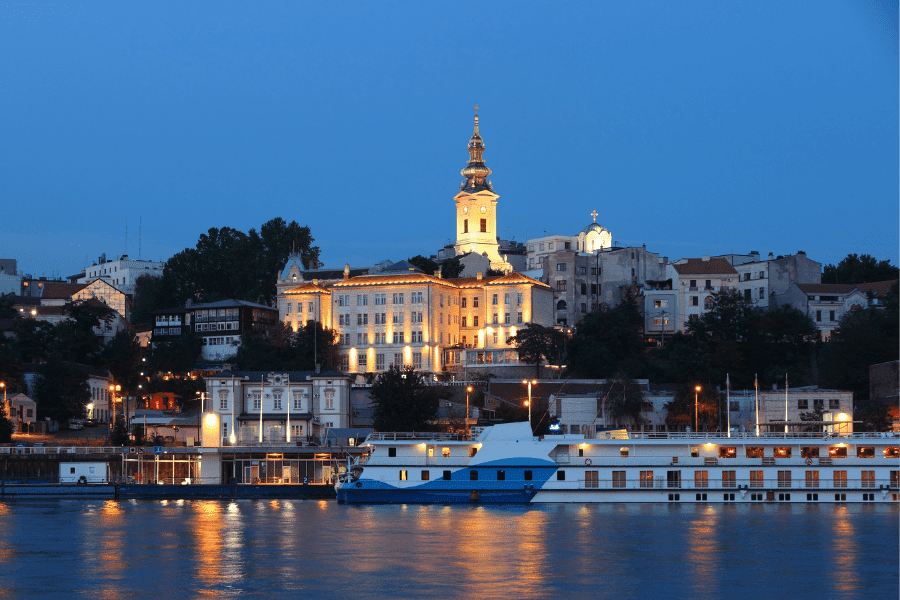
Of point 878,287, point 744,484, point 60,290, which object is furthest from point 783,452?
point 60,290

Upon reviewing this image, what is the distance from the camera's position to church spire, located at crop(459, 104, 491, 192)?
123000 mm

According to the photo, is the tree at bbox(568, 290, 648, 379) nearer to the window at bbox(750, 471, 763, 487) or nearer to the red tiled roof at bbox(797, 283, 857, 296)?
the red tiled roof at bbox(797, 283, 857, 296)

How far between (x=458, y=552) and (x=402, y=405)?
3255 centimetres

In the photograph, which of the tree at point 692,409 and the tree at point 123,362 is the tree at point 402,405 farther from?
the tree at point 123,362

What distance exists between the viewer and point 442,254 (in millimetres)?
126250

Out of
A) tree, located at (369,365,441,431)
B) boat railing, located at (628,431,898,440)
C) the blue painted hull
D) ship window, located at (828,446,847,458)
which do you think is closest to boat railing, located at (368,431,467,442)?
the blue painted hull

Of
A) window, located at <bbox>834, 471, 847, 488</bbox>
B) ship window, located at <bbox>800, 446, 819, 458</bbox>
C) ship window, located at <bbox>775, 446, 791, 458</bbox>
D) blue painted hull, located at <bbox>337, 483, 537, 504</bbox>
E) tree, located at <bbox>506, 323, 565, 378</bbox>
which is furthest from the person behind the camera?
tree, located at <bbox>506, 323, 565, 378</bbox>

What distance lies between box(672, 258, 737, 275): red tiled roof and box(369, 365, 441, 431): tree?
34.8 metres

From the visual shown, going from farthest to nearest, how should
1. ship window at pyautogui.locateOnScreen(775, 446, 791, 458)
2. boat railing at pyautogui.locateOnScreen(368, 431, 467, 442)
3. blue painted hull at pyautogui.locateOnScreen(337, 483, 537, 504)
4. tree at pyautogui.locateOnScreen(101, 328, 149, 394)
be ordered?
tree at pyautogui.locateOnScreen(101, 328, 149, 394), boat railing at pyautogui.locateOnScreen(368, 431, 467, 442), ship window at pyautogui.locateOnScreen(775, 446, 791, 458), blue painted hull at pyautogui.locateOnScreen(337, 483, 537, 504)

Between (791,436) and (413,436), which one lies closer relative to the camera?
(791,436)

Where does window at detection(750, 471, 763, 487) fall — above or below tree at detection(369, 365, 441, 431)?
below

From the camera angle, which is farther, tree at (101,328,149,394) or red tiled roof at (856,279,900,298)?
red tiled roof at (856,279,900,298)

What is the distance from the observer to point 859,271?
110188mm

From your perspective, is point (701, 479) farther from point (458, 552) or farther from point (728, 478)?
point (458, 552)
